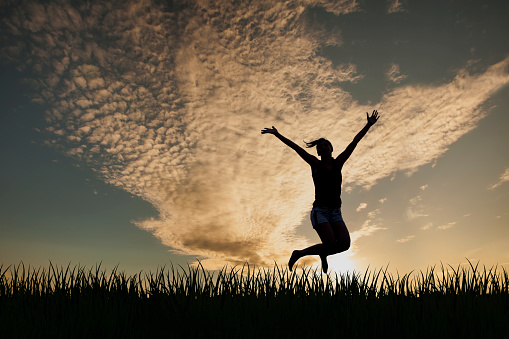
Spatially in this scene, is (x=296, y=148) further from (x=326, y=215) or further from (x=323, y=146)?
(x=326, y=215)

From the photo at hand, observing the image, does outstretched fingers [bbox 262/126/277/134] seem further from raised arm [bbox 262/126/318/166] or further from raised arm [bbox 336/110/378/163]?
raised arm [bbox 336/110/378/163]

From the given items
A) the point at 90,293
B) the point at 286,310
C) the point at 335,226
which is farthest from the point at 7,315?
the point at 335,226

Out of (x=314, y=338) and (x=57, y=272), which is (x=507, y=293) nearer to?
(x=314, y=338)

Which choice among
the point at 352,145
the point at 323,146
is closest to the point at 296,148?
the point at 323,146

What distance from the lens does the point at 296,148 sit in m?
7.16

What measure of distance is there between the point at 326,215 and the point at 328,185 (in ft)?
1.81

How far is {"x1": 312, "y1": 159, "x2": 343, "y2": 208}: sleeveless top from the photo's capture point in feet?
23.0

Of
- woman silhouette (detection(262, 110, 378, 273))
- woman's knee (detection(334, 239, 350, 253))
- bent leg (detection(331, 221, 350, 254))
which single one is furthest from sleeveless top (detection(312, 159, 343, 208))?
woman's knee (detection(334, 239, 350, 253))

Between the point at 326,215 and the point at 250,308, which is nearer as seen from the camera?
the point at 250,308

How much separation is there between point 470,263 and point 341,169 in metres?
2.62

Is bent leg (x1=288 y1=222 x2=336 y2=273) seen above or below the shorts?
below

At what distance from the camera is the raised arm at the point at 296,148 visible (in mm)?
7086

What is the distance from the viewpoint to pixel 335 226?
7.03 m

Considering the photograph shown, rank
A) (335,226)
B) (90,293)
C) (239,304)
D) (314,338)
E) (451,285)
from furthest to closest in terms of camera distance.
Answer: (335,226)
(451,285)
(90,293)
(239,304)
(314,338)
